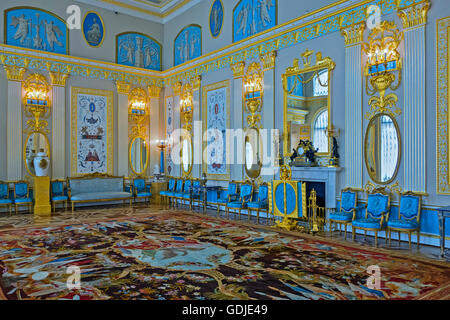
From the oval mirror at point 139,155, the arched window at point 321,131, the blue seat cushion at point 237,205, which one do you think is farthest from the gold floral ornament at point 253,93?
the oval mirror at point 139,155

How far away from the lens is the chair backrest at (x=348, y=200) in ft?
24.5

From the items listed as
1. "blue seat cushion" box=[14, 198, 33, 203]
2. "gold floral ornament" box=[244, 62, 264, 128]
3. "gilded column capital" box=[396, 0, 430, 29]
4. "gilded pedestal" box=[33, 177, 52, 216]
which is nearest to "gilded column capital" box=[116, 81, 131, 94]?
"gilded pedestal" box=[33, 177, 52, 216]

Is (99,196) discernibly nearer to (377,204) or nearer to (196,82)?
(196,82)

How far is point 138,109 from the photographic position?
45.1 feet

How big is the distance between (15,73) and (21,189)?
12.1 feet

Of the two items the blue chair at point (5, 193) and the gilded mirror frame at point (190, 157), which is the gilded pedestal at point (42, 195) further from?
the gilded mirror frame at point (190, 157)

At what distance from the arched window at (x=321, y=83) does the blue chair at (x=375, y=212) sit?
2659mm

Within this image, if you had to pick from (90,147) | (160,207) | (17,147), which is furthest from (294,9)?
(17,147)

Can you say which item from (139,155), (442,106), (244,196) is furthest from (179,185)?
(442,106)

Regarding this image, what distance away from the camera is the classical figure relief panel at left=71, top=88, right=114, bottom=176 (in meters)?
12.4

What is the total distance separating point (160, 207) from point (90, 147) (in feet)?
11.3

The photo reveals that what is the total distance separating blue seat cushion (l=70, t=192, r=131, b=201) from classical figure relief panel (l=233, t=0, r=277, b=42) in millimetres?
6366
